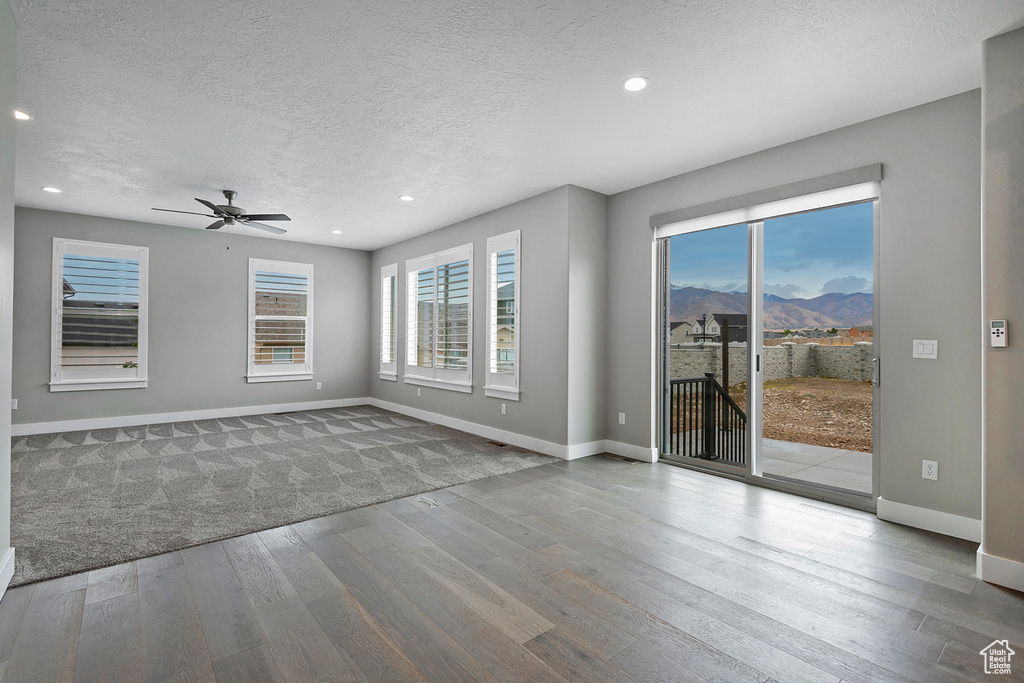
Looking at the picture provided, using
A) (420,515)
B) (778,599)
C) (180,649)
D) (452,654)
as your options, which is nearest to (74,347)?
(420,515)

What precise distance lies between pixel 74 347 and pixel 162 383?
0.99 meters

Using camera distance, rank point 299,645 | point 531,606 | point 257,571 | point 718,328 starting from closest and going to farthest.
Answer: point 299,645 → point 531,606 → point 257,571 → point 718,328

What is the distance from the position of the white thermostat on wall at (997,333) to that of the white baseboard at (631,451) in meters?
2.67

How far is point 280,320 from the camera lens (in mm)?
7422

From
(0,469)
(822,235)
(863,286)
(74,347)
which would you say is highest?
(822,235)

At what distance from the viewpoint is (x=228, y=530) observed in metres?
2.94

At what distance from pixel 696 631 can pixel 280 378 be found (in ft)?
22.6

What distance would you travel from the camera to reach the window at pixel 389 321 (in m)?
7.60

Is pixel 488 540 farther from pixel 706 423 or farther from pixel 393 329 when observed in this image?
pixel 393 329

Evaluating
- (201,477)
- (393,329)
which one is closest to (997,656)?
(201,477)

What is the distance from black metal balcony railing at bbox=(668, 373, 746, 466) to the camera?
4.24 meters

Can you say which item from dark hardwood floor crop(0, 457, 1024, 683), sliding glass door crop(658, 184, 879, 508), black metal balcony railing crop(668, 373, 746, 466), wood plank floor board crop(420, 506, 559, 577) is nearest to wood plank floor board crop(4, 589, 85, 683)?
dark hardwood floor crop(0, 457, 1024, 683)

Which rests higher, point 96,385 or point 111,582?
point 96,385

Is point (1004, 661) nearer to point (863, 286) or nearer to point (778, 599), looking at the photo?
point (778, 599)
